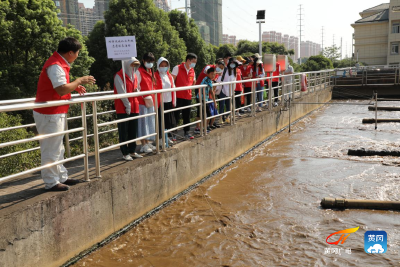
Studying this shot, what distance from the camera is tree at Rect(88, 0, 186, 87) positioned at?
90.2 ft

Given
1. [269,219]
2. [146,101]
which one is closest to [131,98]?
[146,101]

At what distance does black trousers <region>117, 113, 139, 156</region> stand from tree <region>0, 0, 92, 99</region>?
13.5 meters

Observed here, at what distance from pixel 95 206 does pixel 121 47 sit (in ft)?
8.08

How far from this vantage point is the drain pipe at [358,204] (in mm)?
5535

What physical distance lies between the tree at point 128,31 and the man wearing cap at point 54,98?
75.6ft

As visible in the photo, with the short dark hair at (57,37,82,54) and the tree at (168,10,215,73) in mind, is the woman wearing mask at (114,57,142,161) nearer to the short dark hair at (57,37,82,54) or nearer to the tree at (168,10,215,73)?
the short dark hair at (57,37,82,54)

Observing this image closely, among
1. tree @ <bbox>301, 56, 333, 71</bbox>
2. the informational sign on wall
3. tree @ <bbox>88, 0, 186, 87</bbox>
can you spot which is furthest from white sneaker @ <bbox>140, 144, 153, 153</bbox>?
tree @ <bbox>301, 56, 333, 71</bbox>

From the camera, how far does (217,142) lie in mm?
8172

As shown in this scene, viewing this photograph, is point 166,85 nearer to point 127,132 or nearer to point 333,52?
point 127,132

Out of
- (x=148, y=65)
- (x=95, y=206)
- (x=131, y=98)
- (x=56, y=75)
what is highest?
(x=148, y=65)

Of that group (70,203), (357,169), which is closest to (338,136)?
(357,169)

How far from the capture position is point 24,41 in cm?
1814

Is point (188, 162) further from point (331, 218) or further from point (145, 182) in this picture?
point (331, 218)

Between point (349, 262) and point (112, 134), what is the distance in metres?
13.6
